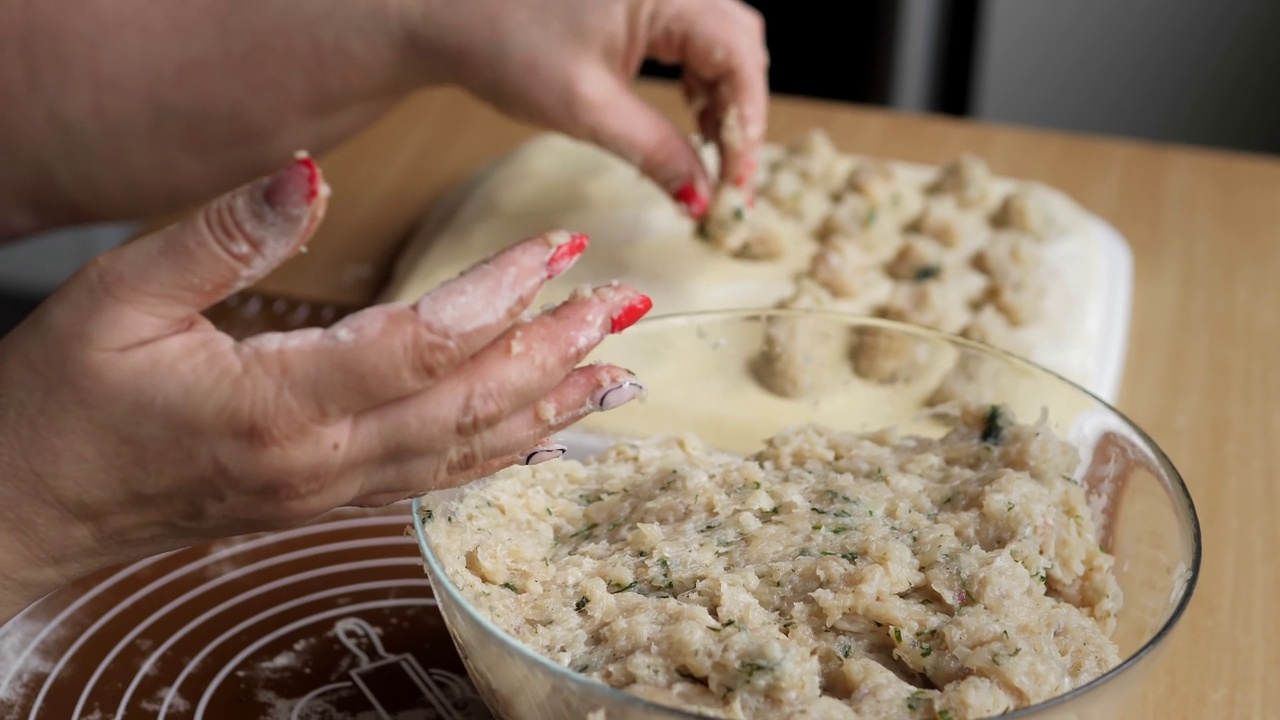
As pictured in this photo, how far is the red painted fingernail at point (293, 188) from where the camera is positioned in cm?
56

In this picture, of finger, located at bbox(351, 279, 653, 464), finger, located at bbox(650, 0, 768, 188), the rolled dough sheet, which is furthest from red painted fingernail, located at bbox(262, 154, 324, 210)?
finger, located at bbox(650, 0, 768, 188)

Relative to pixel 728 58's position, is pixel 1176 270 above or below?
below

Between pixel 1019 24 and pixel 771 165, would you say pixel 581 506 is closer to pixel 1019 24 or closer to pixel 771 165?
pixel 771 165

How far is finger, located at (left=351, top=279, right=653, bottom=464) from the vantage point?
0.58 m

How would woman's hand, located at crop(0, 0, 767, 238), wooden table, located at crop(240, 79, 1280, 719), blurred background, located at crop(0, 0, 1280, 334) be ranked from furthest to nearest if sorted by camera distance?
blurred background, located at crop(0, 0, 1280, 334) < woman's hand, located at crop(0, 0, 767, 238) < wooden table, located at crop(240, 79, 1280, 719)

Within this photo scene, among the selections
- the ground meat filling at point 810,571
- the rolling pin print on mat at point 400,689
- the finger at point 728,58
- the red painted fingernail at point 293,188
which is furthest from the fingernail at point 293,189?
the finger at point 728,58

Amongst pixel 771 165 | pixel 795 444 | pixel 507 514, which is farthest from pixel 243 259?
pixel 771 165

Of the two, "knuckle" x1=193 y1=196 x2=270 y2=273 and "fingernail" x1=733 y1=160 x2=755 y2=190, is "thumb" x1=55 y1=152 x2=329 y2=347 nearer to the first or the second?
"knuckle" x1=193 y1=196 x2=270 y2=273

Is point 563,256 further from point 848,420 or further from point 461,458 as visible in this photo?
point 848,420

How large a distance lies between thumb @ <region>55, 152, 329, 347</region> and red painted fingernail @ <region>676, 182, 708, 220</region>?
0.70 m

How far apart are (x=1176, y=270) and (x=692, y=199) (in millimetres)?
591

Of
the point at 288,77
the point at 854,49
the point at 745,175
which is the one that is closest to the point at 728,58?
the point at 745,175

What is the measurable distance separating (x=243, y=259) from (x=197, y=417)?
0.25 ft

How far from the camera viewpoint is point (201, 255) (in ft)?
1.86
